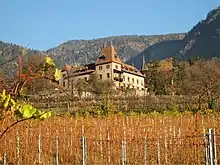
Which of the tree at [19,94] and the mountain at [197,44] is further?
the mountain at [197,44]

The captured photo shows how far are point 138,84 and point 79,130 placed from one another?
37230 millimetres

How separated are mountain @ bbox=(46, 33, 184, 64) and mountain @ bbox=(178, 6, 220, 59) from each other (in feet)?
68.3

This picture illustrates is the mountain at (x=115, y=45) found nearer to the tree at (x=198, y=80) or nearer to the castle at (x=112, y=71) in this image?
the castle at (x=112, y=71)

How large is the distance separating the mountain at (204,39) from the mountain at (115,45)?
68.3ft

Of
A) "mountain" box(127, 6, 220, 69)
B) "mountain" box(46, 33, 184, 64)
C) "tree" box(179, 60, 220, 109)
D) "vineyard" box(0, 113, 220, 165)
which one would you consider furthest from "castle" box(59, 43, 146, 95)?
"mountain" box(46, 33, 184, 64)

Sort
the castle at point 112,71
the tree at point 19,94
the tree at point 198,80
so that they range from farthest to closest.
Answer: the castle at point 112,71 < the tree at point 198,80 < the tree at point 19,94

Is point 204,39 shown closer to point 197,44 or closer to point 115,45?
point 197,44

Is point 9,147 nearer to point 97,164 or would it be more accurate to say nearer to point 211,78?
point 97,164

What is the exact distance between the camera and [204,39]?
121m

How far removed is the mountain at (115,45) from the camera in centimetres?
14312

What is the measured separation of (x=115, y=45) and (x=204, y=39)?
43793 millimetres

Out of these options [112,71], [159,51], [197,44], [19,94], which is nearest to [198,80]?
[112,71]

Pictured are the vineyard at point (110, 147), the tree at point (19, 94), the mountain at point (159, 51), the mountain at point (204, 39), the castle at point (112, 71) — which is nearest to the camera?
the tree at point (19, 94)

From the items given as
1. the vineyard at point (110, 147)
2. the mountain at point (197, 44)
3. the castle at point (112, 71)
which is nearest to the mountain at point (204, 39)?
the mountain at point (197, 44)
